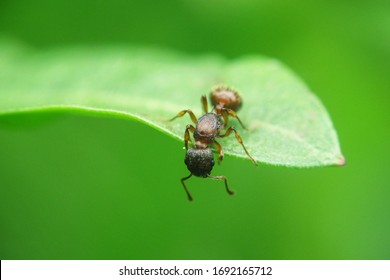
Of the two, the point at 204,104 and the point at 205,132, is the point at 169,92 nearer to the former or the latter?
the point at 204,104

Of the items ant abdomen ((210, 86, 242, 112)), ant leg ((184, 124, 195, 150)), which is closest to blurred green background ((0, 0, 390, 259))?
ant abdomen ((210, 86, 242, 112))

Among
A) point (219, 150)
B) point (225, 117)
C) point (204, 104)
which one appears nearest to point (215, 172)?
point (225, 117)

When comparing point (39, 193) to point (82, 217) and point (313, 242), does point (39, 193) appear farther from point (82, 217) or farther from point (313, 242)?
point (313, 242)

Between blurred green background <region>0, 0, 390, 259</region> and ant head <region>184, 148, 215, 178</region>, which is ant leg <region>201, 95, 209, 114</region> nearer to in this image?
ant head <region>184, 148, 215, 178</region>

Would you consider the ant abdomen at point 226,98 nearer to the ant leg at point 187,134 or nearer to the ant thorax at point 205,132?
the ant thorax at point 205,132

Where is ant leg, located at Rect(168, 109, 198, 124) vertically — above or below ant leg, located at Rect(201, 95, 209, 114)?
below
